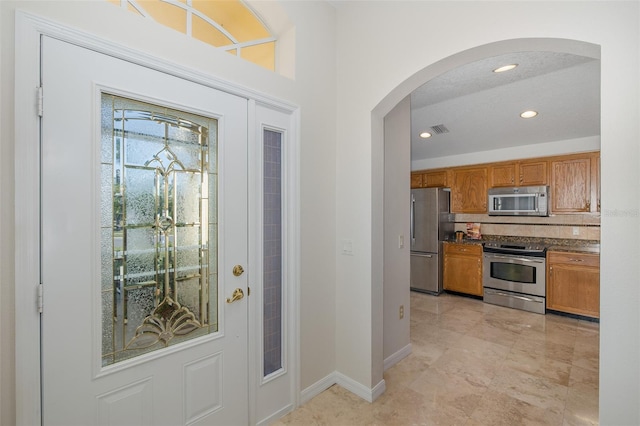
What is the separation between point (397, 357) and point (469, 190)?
3.50 meters

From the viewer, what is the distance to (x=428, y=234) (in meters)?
5.13

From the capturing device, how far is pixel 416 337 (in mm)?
3350

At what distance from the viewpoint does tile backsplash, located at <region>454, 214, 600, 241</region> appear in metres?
4.26

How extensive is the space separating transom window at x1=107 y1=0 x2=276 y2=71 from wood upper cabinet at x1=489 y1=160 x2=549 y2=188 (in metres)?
4.26

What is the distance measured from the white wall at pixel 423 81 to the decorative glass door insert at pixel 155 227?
1.08m

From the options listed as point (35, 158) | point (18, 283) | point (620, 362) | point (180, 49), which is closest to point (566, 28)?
point (620, 362)

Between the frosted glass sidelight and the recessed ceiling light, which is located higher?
the recessed ceiling light

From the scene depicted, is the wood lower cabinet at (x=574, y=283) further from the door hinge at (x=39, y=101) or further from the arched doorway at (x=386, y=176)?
the door hinge at (x=39, y=101)

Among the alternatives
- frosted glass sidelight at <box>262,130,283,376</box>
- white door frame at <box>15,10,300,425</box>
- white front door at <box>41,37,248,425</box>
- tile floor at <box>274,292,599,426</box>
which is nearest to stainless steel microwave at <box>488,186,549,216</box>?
tile floor at <box>274,292,599,426</box>

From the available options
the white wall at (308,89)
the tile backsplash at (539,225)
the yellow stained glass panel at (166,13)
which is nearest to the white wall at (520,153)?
the tile backsplash at (539,225)

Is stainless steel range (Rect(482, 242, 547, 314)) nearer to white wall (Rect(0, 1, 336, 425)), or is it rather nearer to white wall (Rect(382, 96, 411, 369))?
white wall (Rect(382, 96, 411, 369))

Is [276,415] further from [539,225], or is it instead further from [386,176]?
[539,225]

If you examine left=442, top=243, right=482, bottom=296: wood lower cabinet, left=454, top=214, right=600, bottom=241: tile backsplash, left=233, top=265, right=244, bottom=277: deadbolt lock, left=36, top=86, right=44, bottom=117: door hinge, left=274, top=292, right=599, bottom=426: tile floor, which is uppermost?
left=36, top=86, right=44, bottom=117: door hinge

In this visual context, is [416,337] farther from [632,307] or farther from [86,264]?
[86,264]
